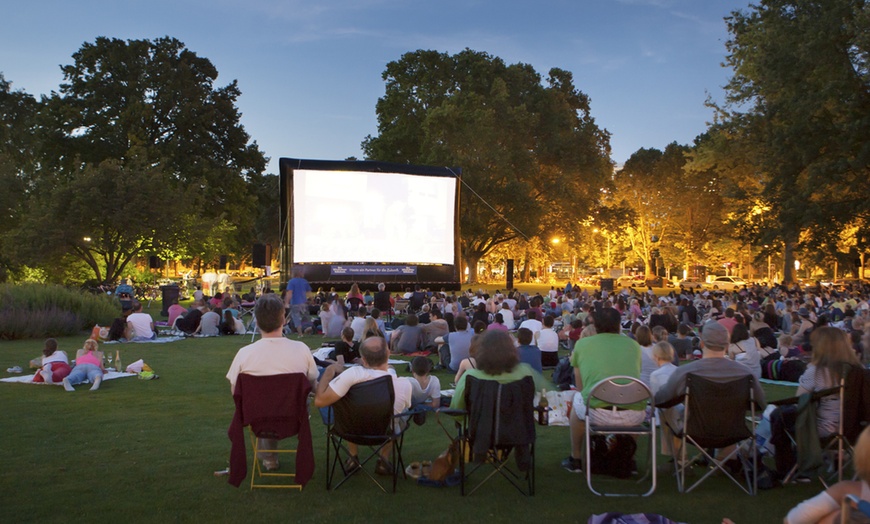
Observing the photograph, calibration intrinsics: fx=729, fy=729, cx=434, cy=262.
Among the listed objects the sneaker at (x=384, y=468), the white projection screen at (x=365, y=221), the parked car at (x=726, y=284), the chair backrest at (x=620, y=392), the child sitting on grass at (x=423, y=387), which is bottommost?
the parked car at (x=726, y=284)

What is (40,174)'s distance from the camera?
31734 mm

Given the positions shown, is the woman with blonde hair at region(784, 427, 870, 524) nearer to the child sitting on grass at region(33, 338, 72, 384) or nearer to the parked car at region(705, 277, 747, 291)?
the child sitting on grass at region(33, 338, 72, 384)

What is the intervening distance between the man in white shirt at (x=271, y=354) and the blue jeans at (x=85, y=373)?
4927 millimetres

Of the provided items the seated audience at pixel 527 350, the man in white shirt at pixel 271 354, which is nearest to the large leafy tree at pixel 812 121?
the seated audience at pixel 527 350

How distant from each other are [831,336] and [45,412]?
6664mm

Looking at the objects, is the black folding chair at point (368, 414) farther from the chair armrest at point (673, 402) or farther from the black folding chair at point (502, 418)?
the chair armrest at point (673, 402)

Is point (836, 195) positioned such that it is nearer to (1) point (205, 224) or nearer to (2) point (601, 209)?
(2) point (601, 209)

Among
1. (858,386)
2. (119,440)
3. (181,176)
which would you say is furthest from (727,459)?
(181,176)

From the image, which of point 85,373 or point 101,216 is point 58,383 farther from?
point 101,216

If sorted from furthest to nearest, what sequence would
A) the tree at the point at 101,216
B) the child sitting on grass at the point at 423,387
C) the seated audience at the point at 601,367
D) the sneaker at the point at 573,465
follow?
the tree at the point at 101,216, the child sitting on grass at the point at 423,387, the sneaker at the point at 573,465, the seated audience at the point at 601,367

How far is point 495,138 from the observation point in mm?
36625

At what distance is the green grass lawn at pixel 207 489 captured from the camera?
4133 mm

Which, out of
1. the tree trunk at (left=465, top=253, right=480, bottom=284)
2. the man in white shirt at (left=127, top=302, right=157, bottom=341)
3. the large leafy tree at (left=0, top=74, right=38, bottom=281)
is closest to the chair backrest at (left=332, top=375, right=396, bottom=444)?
the man in white shirt at (left=127, top=302, right=157, bottom=341)

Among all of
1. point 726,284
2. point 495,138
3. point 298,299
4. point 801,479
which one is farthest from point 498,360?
point 726,284
